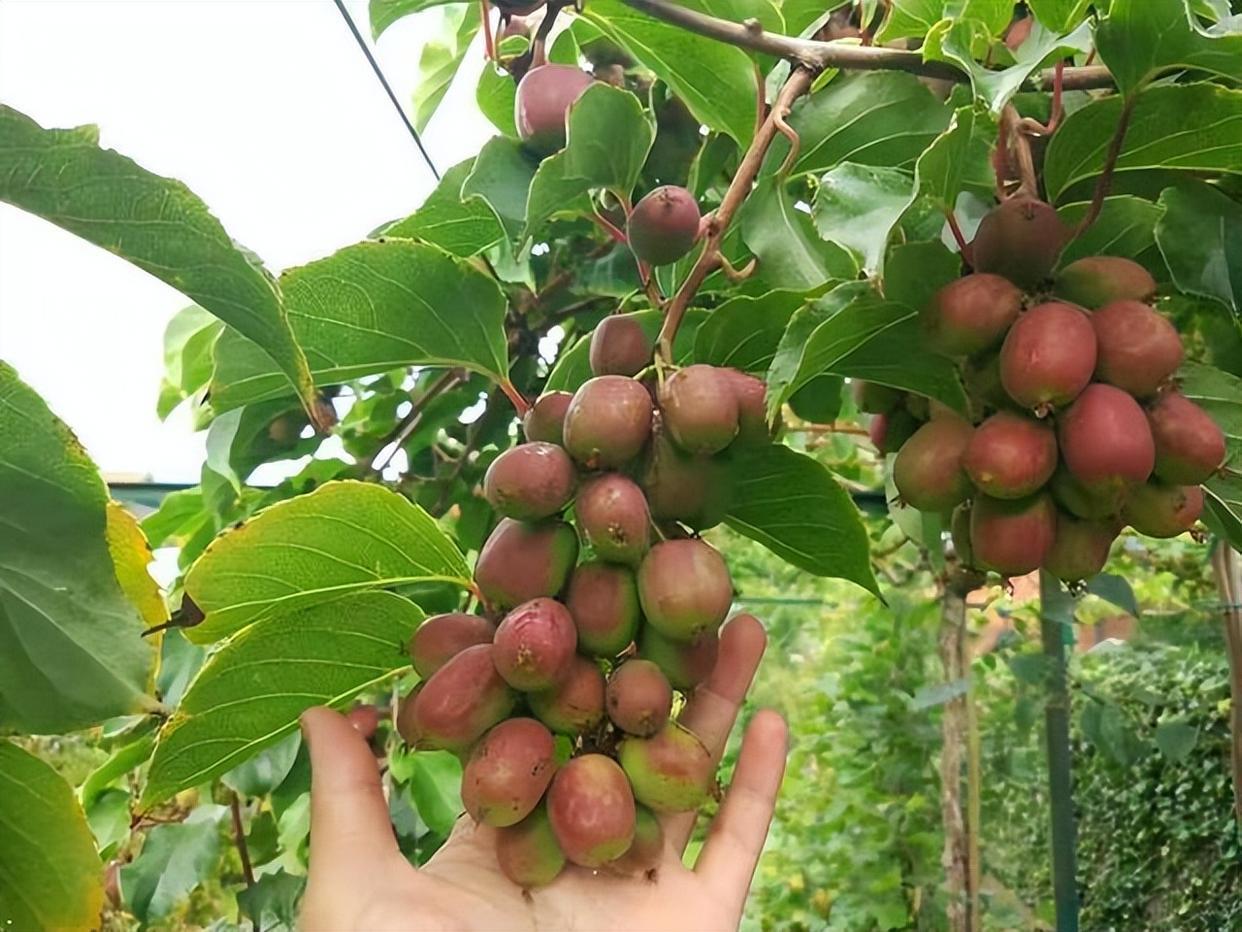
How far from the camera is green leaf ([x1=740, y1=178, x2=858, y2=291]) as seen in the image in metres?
0.46

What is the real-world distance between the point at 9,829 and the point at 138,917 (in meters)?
0.50

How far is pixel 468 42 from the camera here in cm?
74

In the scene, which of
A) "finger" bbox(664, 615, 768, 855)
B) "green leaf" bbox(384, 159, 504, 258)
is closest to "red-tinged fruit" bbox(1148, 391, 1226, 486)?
"finger" bbox(664, 615, 768, 855)

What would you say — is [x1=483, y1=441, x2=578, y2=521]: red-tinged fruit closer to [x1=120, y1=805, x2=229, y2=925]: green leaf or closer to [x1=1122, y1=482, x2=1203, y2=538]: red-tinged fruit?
[x1=1122, y1=482, x2=1203, y2=538]: red-tinged fruit

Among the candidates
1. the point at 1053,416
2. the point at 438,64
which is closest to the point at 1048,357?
the point at 1053,416

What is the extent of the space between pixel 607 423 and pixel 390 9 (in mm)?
309

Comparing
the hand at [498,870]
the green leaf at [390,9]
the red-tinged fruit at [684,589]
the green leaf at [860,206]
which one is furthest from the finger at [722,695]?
the green leaf at [390,9]

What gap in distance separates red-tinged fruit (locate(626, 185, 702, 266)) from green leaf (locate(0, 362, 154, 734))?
225mm

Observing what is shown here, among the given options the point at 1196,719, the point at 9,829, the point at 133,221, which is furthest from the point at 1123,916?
the point at 133,221

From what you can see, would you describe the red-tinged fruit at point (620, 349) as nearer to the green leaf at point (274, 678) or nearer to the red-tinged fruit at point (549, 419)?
the red-tinged fruit at point (549, 419)

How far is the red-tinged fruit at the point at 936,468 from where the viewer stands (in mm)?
422

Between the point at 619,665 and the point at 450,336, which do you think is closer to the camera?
the point at 619,665

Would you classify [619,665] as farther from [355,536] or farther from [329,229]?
A: [329,229]

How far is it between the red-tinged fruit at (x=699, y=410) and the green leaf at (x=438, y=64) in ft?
1.46
